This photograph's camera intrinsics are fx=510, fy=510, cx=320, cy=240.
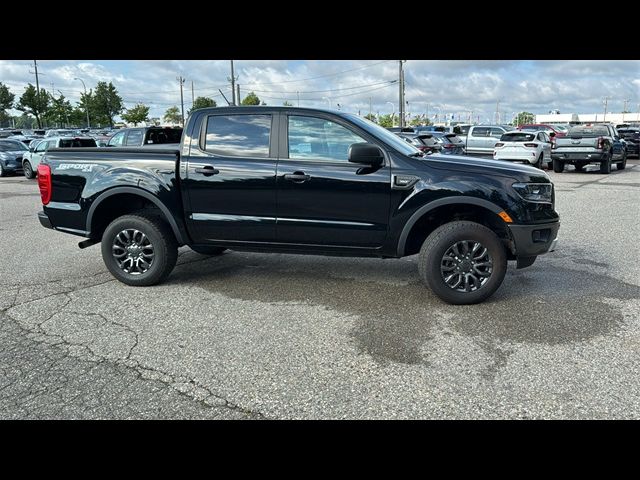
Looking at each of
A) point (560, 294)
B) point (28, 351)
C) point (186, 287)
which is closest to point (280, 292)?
point (186, 287)

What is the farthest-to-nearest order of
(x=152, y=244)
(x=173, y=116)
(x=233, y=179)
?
(x=173, y=116)
(x=152, y=244)
(x=233, y=179)

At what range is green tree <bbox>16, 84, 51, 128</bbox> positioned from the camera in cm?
6003

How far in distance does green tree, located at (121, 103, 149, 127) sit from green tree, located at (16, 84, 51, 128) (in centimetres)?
1013

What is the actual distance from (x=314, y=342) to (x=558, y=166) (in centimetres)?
1808

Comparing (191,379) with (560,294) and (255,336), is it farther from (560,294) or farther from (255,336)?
(560,294)

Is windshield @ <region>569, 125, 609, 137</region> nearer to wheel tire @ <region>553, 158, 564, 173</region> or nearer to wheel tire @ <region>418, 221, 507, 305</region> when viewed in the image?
wheel tire @ <region>553, 158, 564, 173</region>

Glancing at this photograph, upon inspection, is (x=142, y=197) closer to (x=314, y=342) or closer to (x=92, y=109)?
(x=314, y=342)

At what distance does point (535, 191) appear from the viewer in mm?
4750

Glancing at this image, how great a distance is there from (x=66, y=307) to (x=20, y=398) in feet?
5.90

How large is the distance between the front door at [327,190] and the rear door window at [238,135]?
8.9 inches

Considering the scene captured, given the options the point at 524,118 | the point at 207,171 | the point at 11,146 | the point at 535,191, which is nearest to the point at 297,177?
the point at 207,171

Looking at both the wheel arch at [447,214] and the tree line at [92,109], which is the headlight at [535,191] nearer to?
the wheel arch at [447,214]

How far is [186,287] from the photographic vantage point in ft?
18.0

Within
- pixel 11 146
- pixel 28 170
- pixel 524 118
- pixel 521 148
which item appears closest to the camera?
pixel 521 148
